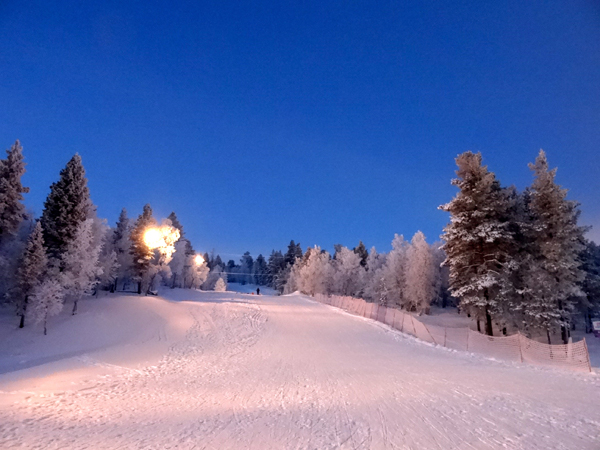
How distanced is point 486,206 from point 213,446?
82.5ft

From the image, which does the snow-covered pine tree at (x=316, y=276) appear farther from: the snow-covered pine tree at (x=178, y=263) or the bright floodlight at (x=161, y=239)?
the bright floodlight at (x=161, y=239)

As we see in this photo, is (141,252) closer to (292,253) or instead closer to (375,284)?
(375,284)

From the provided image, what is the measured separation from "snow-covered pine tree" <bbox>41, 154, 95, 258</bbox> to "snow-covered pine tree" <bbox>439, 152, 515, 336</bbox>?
3018 cm

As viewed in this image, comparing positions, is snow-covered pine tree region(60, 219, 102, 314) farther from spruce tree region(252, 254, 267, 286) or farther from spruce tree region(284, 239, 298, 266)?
spruce tree region(252, 254, 267, 286)

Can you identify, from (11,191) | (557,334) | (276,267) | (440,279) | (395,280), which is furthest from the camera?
(276,267)

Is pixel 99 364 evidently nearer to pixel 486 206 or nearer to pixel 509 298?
pixel 486 206

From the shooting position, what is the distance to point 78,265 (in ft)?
88.6

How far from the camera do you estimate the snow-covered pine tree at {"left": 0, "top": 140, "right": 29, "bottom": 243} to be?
27.9 m

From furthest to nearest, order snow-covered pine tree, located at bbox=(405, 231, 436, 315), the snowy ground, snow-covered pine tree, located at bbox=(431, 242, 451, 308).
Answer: snow-covered pine tree, located at bbox=(431, 242, 451, 308) → snow-covered pine tree, located at bbox=(405, 231, 436, 315) → the snowy ground

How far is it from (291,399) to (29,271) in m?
24.9

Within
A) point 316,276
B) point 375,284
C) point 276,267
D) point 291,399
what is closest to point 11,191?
point 291,399

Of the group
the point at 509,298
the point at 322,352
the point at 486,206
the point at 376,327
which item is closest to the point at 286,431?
the point at 322,352

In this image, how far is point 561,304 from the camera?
26.6 metres

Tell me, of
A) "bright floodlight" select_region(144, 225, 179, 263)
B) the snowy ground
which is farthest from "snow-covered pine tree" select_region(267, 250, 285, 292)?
"bright floodlight" select_region(144, 225, 179, 263)
